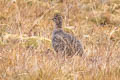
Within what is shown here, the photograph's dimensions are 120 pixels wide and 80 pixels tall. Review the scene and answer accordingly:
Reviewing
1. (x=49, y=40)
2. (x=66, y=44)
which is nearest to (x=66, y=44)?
(x=66, y=44)

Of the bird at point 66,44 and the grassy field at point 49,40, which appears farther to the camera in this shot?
the bird at point 66,44

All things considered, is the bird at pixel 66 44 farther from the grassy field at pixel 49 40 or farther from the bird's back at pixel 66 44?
the grassy field at pixel 49 40

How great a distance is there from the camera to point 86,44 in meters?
9.17

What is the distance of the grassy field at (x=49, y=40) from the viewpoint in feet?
18.8

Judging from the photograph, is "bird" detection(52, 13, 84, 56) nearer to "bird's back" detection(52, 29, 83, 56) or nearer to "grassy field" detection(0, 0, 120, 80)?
"bird's back" detection(52, 29, 83, 56)

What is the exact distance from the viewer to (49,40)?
29.7 ft

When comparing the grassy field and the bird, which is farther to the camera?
the bird

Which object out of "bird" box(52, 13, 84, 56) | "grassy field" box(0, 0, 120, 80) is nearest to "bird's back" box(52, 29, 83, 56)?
"bird" box(52, 13, 84, 56)

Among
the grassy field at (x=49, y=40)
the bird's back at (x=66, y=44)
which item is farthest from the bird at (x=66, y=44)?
the grassy field at (x=49, y=40)

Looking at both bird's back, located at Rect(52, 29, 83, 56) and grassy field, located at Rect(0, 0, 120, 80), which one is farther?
bird's back, located at Rect(52, 29, 83, 56)

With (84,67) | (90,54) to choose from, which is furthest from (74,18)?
(84,67)

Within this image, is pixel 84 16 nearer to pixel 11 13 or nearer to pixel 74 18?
pixel 74 18

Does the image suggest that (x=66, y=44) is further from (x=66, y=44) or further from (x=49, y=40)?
(x=49, y=40)

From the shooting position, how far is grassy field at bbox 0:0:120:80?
5.72m
